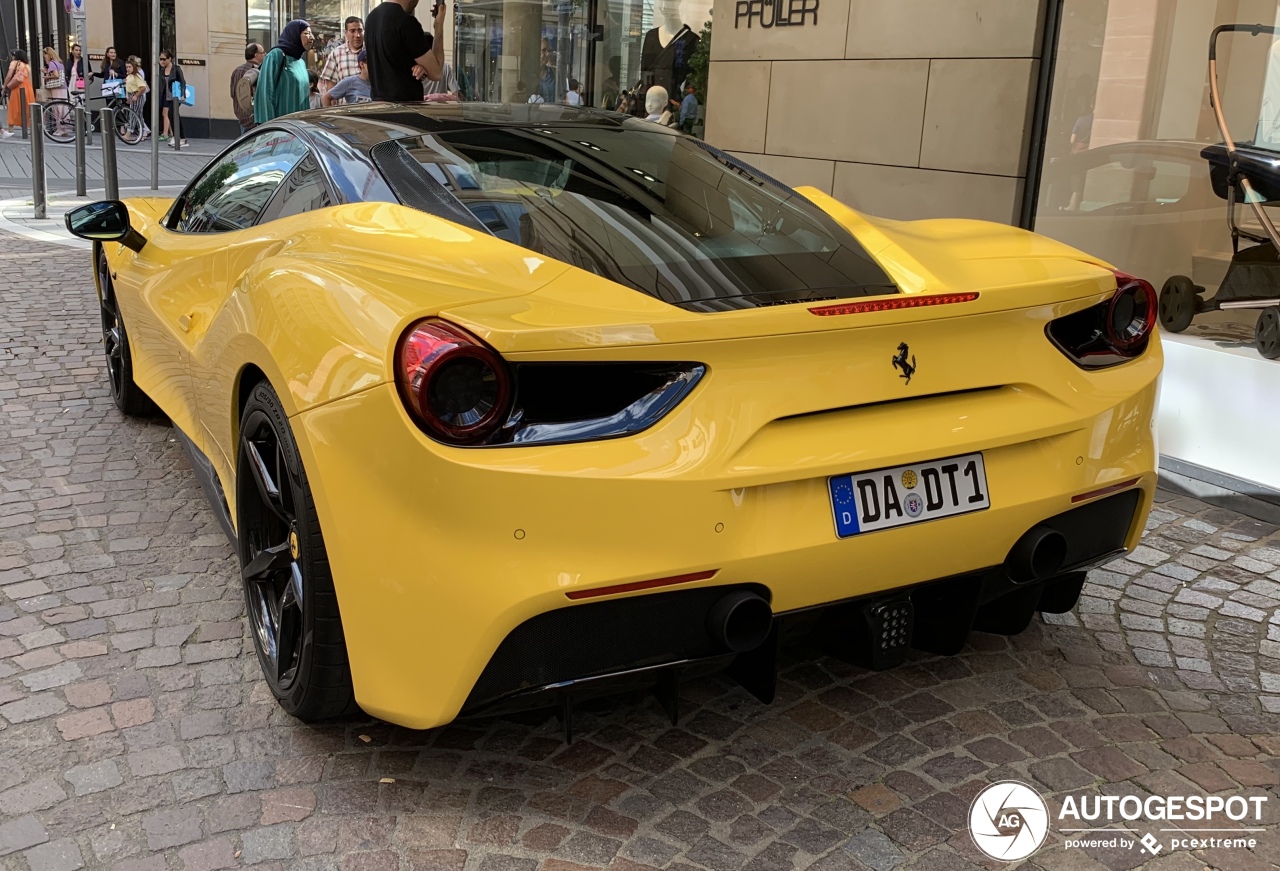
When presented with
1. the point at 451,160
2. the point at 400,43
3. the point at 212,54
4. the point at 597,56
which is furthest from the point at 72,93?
the point at 451,160

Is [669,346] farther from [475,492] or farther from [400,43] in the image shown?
[400,43]

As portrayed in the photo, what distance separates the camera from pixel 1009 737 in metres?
2.84

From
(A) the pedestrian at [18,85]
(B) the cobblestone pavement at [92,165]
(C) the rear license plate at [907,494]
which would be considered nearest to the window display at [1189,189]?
(C) the rear license plate at [907,494]

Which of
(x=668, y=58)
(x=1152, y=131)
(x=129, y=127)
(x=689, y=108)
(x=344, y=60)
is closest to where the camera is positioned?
(x=1152, y=131)

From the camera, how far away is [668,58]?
9.72 metres

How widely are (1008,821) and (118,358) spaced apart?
430cm

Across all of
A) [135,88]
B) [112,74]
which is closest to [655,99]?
[135,88]

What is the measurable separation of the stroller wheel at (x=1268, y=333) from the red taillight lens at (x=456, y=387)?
416 cm

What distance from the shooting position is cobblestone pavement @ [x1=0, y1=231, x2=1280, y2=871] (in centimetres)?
240

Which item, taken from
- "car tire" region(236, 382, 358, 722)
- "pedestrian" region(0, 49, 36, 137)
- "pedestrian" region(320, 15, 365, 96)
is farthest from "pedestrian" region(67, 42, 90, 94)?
"car tire" region(236, 382, 358, 722)

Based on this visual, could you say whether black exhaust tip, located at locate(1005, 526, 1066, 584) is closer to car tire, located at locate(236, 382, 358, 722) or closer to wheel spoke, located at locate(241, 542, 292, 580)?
car tire, located at locate(236, 382, 358, 722)

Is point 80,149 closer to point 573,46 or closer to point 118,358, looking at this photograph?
point 573,46

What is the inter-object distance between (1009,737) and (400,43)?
6223 mm

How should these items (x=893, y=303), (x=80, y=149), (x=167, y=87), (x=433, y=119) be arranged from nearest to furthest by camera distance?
(x=893, y=303)
(x=433, y=119)
(x=80, y=149)
(x=167, y=87)
